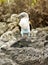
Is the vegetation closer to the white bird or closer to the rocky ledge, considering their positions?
the white bird

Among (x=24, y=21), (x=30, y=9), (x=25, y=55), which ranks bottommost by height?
(x=30, y=9)

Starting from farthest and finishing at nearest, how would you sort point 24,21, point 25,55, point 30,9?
point 30,9 → point 24,21 → point 25,55

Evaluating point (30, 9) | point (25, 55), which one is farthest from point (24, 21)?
point (25, 55)

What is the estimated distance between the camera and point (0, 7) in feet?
14.9

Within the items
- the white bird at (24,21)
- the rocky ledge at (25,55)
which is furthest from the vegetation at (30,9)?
the rocky ledge at (25,55)

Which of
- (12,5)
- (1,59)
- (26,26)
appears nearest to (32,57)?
(1,59)

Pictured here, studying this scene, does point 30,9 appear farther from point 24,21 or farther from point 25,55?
point 25,55

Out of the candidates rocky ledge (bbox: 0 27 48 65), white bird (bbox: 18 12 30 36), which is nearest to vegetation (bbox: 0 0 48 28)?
white bird (bbox: 18 12 30 36)

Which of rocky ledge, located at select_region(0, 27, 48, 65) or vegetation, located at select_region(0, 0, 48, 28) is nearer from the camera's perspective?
rocky ledge, located at select_region(0, 27, 48, 65)

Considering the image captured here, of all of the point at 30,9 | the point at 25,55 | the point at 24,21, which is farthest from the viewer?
the point at 30,9

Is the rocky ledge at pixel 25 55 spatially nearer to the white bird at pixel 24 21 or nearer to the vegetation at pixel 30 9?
the white bird at pixel 24 21

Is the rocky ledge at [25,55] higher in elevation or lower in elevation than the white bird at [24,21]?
higher

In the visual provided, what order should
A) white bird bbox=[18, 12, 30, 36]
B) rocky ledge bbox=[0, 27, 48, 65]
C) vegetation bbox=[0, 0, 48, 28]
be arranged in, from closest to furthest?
rocky ledge bbox=[0, 27, 48, 65] < white bird bbox=[18, 12, 30, 36] < vegetation bbox=[0, 0, 48, 28]

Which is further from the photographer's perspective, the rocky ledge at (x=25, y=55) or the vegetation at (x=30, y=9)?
the vegetation at (x=30, y=9)
